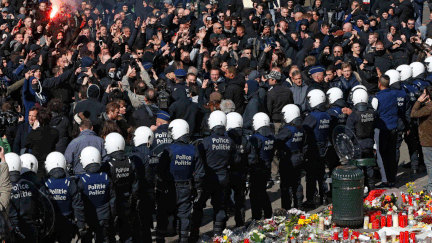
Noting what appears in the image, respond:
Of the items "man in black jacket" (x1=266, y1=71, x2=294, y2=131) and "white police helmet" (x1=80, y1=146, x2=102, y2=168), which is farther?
"man in black jacket" (x1=266, y1=71, x2=294, y2=131)

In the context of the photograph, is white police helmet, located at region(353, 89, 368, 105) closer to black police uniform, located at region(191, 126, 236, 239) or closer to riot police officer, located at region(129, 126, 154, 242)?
black police uniform, located at region(191, 126, 236, 239)

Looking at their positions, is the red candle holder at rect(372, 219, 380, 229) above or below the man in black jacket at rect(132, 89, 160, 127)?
below

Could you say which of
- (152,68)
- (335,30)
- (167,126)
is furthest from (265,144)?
(335,30)

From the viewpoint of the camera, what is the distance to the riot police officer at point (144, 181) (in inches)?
431

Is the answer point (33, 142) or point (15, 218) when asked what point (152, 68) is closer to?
point (33, 142)

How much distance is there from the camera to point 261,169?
1234cm

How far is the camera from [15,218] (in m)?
9.48

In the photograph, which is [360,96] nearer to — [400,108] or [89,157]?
[400,108]

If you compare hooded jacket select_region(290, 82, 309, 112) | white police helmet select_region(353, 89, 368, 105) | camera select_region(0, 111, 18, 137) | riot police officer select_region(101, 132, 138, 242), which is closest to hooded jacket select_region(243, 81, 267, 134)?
hooded jacket select_region(290, 82, 309, 112)

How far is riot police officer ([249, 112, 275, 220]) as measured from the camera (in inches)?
483

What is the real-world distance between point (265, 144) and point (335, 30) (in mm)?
9250

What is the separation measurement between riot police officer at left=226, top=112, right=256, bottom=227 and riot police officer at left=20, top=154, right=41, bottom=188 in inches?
128

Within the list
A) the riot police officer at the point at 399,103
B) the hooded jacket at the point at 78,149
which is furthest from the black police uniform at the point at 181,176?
the riot police officer at the point at 399,103

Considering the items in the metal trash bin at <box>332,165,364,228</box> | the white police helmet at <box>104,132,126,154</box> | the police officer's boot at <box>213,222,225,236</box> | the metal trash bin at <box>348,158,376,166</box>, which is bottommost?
the police officer's boot at <box>213,222,225,236</box>
